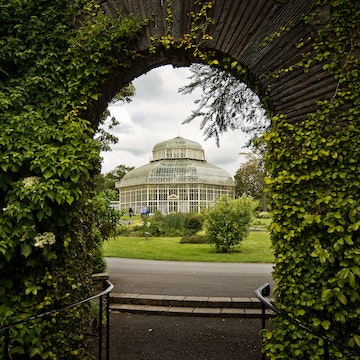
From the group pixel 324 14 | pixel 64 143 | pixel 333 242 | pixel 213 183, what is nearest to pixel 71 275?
pixel 64 143

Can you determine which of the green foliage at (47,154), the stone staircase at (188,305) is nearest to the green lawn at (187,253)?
the stone staircase at (188,305)

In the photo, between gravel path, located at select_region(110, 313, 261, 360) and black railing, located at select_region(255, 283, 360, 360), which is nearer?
black railing, located at select_region(255, 283, 360, 360)

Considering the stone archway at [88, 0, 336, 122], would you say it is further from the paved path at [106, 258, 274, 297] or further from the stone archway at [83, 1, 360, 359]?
the paved path at [106, 258, 274, 297]

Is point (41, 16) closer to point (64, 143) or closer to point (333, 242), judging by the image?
point (64, 143)

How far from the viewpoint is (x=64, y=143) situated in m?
3.63

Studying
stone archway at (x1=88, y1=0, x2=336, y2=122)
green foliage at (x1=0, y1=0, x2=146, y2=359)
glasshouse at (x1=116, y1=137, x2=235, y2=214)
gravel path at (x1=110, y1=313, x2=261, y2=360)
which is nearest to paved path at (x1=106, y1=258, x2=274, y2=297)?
gravel path at (x1=110, y1=313, x2=261, y2=360)

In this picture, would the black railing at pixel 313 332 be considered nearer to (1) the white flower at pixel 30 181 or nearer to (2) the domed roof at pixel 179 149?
(1) the white flower at pixel 30 181

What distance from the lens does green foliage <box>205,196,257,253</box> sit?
501 inches

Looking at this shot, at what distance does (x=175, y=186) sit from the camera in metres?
37.1

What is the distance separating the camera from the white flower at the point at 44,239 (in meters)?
3.22

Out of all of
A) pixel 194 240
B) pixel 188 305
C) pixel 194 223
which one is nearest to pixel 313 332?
pixel 188 305

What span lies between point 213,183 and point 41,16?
3445 cm

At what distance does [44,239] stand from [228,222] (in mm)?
9910

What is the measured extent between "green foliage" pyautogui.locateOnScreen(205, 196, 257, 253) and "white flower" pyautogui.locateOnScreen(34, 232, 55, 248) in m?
9.81
